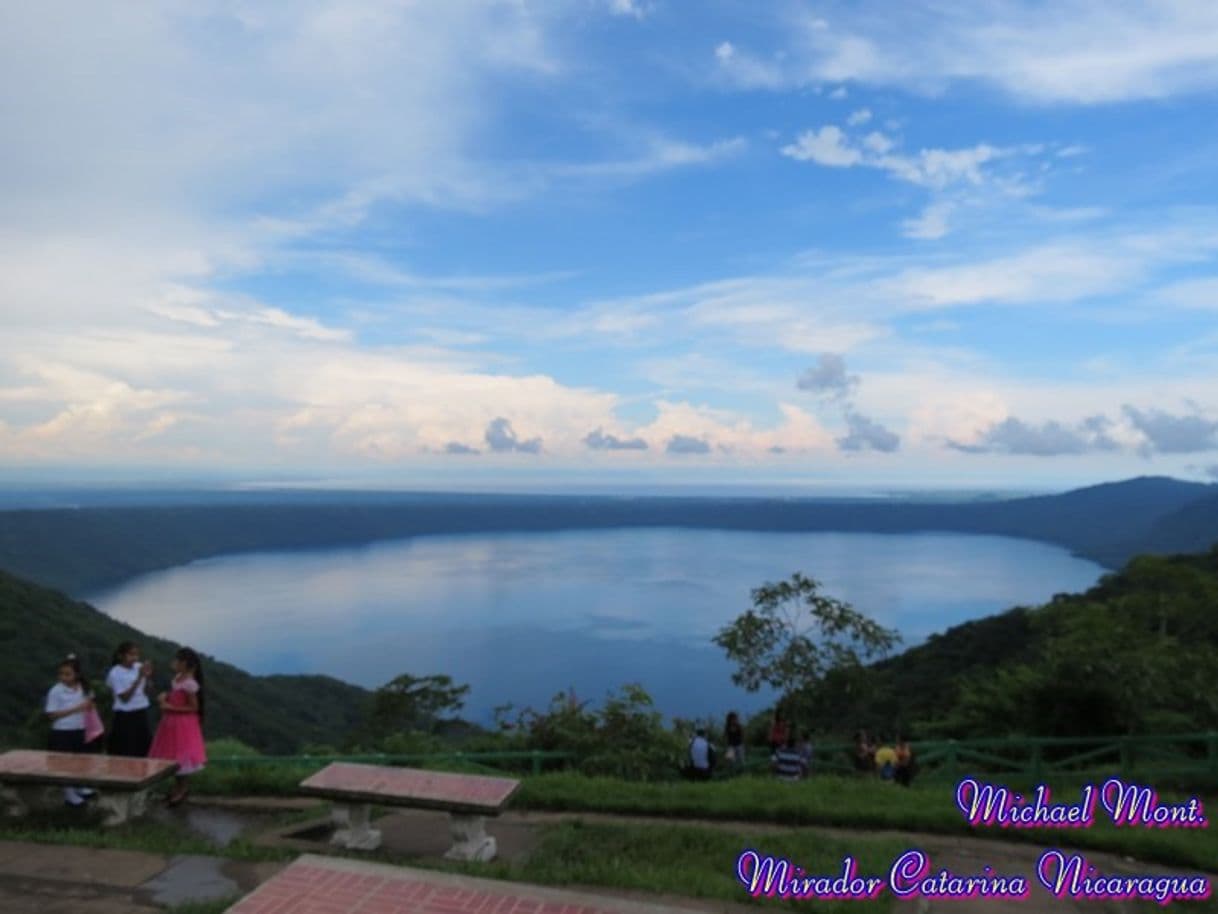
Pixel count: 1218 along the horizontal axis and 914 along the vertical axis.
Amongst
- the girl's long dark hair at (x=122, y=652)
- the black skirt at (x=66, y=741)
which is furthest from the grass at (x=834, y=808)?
the black skirt at (x=66, y=741)

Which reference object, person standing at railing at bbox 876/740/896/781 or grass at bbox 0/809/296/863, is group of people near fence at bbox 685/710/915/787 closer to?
person standing at railing at bbox 876/740/896/781

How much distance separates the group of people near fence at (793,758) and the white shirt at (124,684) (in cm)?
538

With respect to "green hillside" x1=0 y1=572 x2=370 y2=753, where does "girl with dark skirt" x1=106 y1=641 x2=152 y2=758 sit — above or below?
above

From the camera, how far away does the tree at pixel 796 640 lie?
506 inches

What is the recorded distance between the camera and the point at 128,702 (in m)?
7.03

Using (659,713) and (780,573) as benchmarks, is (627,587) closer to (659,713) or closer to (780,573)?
(780,573)

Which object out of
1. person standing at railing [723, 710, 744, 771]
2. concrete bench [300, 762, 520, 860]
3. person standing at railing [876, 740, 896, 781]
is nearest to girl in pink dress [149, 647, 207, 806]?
concrete bench [300, 762, 520, 860]

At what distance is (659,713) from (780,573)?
123366 millimetres

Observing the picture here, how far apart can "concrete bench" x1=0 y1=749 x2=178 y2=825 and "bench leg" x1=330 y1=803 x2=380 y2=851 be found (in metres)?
1.38

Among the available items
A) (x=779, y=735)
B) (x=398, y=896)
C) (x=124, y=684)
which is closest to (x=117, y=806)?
(x=124, y=684)

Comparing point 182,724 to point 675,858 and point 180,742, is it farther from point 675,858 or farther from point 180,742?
point 675,858

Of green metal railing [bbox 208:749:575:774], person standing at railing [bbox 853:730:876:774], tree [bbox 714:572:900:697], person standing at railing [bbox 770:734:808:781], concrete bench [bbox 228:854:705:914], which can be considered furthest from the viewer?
tree [bbox 714:572:900:697]

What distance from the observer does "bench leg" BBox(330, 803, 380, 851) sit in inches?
232

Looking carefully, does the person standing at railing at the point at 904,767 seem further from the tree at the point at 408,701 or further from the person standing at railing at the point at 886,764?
the tree at the point at 408,701
